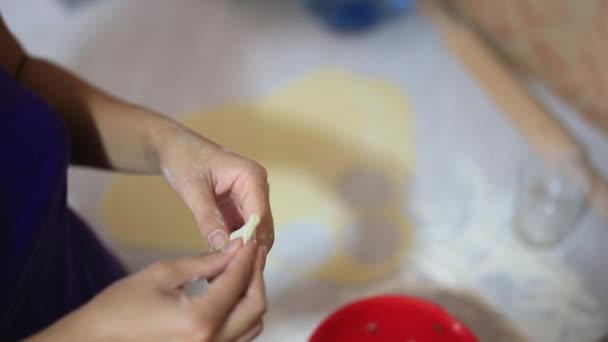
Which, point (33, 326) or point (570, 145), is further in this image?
point (570, 145)

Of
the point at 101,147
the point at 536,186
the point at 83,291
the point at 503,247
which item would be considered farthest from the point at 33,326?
the point at 536,186

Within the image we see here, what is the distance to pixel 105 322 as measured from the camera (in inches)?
15.8

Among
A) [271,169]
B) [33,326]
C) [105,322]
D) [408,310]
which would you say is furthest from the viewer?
[271,169]

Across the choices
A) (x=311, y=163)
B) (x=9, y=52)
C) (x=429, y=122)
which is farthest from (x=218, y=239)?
(x=429, y=122)

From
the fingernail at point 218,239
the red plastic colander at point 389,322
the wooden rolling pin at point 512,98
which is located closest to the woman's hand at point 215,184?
the fingernail at point 218,239

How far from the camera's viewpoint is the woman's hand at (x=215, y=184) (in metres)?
0.49

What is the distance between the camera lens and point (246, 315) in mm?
414

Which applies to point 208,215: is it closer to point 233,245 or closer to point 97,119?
point 233,245

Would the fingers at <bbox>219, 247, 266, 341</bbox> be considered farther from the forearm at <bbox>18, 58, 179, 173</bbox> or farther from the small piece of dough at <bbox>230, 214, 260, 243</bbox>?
the forearm at <bbox>18, 58, 179, 173</bbox>

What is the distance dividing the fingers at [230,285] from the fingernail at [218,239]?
30 millimetres

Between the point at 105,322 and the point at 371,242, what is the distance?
23.0 inches

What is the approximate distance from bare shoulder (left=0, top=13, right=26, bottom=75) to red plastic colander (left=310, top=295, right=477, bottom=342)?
455 mm

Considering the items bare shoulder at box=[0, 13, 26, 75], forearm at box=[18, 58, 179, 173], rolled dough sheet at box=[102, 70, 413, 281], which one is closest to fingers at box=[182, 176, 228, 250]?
forearm at box=[18, 58, 179, 173]

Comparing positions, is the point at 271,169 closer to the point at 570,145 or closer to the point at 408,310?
the point at 408,310
